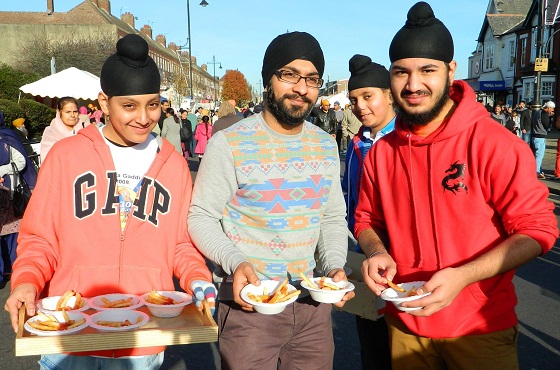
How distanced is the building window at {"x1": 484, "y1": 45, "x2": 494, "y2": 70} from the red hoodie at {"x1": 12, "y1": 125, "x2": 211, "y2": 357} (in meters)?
61.4

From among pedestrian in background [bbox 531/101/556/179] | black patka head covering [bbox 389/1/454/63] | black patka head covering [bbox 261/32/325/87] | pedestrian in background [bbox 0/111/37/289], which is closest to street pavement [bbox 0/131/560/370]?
pedestrian in background [bbox 0/111/37/289]

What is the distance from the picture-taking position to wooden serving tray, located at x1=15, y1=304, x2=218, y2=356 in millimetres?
2104

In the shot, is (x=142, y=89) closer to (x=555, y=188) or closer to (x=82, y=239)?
(x=82, y=239)

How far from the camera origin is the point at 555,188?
13.4 metres

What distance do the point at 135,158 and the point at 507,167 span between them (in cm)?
173

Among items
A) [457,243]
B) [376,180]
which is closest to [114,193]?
[376,180]

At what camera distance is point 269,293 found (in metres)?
2.64

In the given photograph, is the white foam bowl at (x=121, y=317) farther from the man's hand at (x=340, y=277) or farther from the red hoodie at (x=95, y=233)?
the man's hand at (x=340, y=277)

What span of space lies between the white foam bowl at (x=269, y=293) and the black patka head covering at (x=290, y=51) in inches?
40.9

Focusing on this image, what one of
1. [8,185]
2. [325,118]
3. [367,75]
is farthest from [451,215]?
[325,118]

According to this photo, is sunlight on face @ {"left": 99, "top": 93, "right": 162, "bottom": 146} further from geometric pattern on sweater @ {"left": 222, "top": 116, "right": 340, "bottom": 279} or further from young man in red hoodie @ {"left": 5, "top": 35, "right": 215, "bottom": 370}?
geometric pattern on sweater @ {"left": 222, "top": 116, "right": 340, "bottom": 279}

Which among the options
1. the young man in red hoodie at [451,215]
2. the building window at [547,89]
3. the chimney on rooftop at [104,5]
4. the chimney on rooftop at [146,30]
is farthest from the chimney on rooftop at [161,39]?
the young man in red hoodie at [451,215]

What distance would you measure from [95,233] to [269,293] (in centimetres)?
86

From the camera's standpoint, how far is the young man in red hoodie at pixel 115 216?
2578 millimetres
